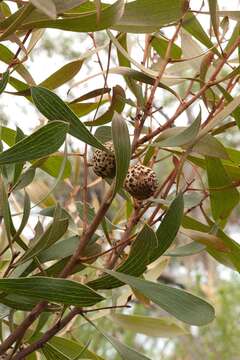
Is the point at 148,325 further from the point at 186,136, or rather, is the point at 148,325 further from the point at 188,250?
the point at 186,136

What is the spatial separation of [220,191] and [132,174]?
0.13 m

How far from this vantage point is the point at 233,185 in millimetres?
719

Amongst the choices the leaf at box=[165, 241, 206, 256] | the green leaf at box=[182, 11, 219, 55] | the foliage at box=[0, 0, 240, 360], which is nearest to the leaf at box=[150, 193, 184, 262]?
the foliage at box=[0, 0, 240, 360]

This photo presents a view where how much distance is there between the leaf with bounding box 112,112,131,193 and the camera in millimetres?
568

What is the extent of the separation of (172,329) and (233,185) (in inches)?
10.9

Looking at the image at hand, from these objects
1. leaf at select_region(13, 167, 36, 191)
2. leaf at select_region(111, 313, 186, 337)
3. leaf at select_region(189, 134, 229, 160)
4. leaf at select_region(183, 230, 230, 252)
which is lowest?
leaf at select_region(111, 313, 186, 337)

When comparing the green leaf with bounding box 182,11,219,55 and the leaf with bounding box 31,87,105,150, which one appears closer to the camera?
the leaf with bounding box 31,87,105,150

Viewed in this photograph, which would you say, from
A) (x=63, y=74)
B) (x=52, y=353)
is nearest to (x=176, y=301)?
(x=52, y=353)

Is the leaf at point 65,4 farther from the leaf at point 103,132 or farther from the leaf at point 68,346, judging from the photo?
the leaf at point 68,346

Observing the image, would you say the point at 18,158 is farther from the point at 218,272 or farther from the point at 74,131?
the point at 218,272

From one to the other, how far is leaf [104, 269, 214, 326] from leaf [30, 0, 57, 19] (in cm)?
23

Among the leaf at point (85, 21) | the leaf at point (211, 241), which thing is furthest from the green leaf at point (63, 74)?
the leaf at point (211, 241)

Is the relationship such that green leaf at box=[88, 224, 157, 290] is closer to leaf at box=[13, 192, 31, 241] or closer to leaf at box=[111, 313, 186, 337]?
leaf at box=[13, 192, 31, 241]

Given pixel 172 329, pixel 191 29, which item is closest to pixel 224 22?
pixel 191 29
